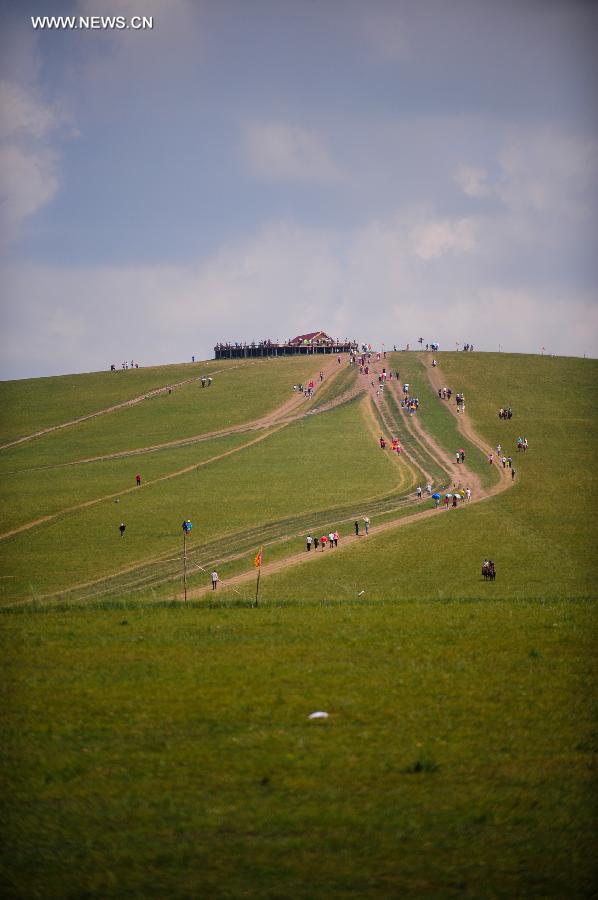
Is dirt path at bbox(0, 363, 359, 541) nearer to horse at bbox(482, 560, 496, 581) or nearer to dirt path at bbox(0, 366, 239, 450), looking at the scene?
dirt path at bbox(0, 366, 239, 450)

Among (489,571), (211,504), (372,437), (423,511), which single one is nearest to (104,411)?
(372,437)

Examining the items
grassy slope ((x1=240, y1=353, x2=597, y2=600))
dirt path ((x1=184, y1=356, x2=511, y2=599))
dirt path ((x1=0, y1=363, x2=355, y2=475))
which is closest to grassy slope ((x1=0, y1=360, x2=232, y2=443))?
dirt path ((x1=0, y1=363, x2=355, y2=475))

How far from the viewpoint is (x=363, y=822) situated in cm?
1409

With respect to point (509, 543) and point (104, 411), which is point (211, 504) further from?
point (104, 411)

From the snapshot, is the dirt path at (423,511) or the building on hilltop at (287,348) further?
the building on hilltop at (287,348)

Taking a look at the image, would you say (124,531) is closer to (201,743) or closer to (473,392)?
(201,743)

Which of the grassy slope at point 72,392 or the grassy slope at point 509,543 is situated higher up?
the grassy slope at point 72,392

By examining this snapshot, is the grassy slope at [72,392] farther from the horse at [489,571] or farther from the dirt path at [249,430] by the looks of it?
the horse at [489,571]

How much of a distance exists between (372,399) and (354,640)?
327 ft

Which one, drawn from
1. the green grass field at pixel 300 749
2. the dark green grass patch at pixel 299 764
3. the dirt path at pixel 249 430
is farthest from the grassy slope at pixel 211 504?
the dark green grass patch at pixel 299 764

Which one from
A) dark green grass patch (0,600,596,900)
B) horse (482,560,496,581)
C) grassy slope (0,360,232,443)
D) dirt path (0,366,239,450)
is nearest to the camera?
dark green grass patch (0,600,596,900)

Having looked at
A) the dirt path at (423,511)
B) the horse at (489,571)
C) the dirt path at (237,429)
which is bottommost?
the horse at (489,571)

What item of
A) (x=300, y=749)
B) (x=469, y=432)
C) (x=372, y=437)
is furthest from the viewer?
(x=469, y=432)

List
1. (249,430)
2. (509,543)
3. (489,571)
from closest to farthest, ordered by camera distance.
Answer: (489,571) < (509,543) < (249,430)
